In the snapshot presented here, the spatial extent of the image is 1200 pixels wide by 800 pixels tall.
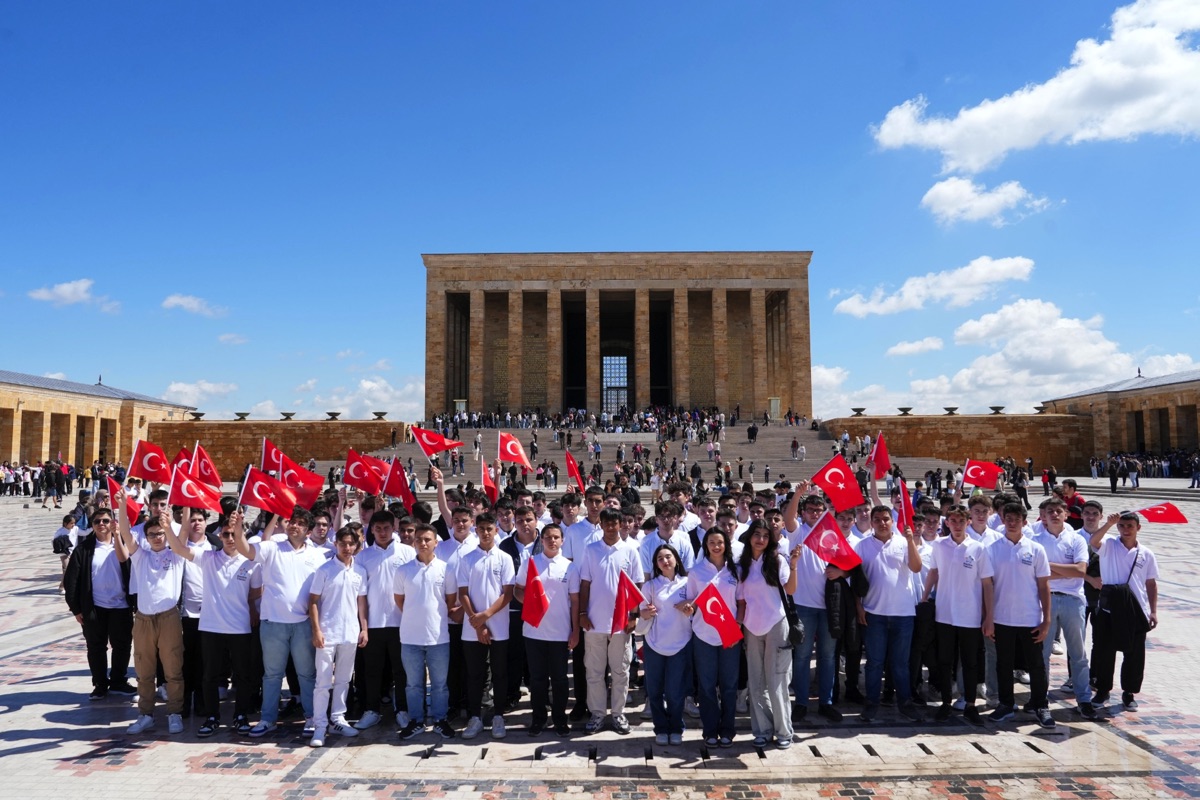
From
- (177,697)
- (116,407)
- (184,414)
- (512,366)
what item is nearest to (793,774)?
(177,697)

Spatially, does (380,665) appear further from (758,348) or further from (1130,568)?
(758,348)

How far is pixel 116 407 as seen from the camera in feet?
143

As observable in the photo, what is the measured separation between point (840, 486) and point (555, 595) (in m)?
2.86

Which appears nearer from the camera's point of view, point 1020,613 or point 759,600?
point 759,600

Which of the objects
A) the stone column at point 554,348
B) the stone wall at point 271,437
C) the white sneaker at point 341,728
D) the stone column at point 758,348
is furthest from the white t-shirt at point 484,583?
the stone column at point 758,348

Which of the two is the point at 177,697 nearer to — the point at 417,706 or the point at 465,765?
the point at 417,706

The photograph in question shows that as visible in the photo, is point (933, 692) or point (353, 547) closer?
point (353, 547)

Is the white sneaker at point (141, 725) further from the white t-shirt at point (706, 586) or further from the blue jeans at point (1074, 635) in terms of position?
the blue jeans at point (1074, 635)

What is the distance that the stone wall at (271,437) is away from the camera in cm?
3800

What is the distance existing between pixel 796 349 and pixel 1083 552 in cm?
3770

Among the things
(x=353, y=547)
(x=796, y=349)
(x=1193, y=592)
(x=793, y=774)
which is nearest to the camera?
(x=793, y=774)

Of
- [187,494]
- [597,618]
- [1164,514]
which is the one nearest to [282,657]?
[187,494]

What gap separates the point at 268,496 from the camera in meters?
6.49

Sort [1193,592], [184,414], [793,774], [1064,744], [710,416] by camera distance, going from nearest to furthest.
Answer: [793,774]
[1064,744]
[1193,592]
[710,416]
[184,414]
